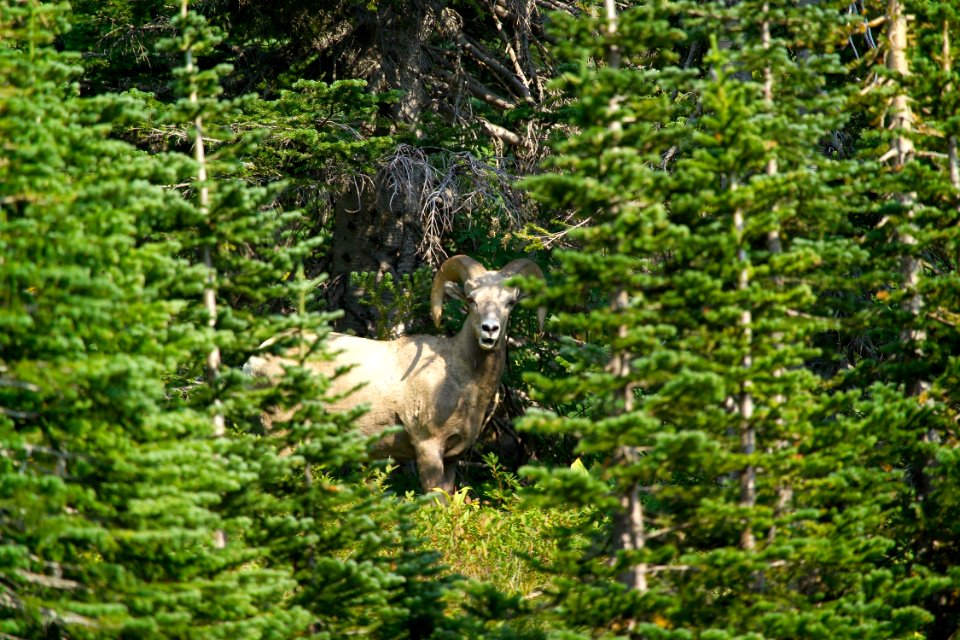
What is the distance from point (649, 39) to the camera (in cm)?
738

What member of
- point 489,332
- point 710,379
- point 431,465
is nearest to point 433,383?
point 431,465

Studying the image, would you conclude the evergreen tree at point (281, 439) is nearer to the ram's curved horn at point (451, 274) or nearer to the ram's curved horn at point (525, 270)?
the ram's curved horn at point (451, 274)

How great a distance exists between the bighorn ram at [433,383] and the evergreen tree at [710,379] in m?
4.72

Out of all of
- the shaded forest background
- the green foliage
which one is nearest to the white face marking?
the green foliage

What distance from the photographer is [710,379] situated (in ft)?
22.1

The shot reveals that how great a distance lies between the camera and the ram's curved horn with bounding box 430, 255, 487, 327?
40.6 ft

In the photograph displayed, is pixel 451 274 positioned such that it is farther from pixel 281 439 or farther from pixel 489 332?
pixel 281 439

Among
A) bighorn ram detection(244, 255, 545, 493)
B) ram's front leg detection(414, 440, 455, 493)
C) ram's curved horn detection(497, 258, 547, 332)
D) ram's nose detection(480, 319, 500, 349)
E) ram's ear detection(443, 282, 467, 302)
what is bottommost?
ram's front leg detection(414, 440, 455, 493)

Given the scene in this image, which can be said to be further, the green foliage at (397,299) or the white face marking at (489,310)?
the green foliage at (397,299)

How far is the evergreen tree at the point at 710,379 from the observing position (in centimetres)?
696

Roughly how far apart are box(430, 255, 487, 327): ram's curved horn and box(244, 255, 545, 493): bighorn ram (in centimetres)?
1

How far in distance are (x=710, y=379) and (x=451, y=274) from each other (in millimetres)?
6164

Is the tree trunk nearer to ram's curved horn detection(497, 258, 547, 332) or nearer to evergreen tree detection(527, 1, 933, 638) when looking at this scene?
ram's curved horn detection(497, 258, 547, 332)

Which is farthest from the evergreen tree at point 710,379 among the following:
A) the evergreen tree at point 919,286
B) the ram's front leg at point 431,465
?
the ram's front leg at point 431,465
